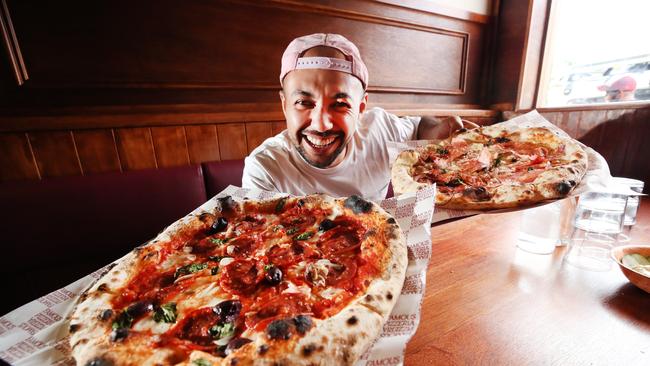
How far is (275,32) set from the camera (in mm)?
3316

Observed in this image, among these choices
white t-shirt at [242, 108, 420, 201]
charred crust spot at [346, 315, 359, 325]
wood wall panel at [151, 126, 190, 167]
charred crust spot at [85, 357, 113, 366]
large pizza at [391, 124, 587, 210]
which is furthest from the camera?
wood wall panel at [151, 126, 190, 167]

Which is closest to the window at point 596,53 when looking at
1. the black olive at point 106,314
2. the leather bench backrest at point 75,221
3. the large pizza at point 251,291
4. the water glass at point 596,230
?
the water glass at point 596,230

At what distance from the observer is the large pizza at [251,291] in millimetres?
917

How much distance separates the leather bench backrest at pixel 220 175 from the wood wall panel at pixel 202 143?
0.20 meters

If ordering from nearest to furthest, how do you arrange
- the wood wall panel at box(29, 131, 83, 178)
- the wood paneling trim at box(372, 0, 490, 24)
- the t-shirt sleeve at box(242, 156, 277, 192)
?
the t-shirt sleeve at box(242, 156, 277, 192) → the wood wall panel at box(29, 131, 83, 178) → the wood paneling trim at box(372, 0, 490, 24)

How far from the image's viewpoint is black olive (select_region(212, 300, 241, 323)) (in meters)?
1.09

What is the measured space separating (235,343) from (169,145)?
8.17 ft

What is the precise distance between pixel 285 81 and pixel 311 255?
52.2 inches

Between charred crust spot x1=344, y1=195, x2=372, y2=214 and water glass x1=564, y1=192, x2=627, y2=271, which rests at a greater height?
charred crust spot x1=344, y1=195, x2=372, y2=214

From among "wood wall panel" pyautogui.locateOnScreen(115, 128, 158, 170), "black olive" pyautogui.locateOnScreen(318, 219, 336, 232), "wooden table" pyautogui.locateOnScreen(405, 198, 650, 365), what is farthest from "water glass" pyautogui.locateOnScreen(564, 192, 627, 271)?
"wood wall panel" pyautogui.locateOnScreen(115, 128, 158, 170)

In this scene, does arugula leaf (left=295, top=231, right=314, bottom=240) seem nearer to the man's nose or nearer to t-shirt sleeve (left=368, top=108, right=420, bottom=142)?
the man's nose

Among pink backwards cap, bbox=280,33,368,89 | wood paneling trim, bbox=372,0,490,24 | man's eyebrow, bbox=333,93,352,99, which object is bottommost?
man's eyebrow, bbox=333,93,352,99

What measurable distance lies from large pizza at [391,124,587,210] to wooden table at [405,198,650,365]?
11.8 inches

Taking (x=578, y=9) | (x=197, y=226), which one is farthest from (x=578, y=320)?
(x=578, y=9)
